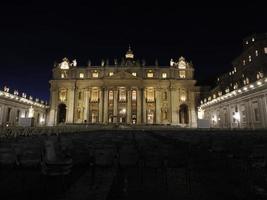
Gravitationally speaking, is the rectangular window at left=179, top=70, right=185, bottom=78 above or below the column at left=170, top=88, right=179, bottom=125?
above

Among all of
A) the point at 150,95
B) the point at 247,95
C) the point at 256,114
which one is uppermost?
the point at 150,95

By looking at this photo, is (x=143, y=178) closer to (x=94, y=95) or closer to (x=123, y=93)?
(x=123, y=93)

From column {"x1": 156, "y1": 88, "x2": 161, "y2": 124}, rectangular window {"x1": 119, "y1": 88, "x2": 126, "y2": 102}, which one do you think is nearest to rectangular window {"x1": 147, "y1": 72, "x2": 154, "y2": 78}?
column {"x1": 156, "y1": 88, "x2": 161, "y2": 124}

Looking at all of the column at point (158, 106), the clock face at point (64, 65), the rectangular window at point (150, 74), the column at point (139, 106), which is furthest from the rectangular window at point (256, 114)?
the clock face at point (64, 65)

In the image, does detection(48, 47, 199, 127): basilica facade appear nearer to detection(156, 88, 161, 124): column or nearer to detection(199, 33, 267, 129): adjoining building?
detection(156, 88, 161, 124): column

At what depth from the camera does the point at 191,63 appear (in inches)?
3219

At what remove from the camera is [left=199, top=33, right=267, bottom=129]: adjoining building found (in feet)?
131

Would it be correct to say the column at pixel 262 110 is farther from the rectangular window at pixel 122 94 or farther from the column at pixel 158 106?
the rectangular window at pixel 122 94

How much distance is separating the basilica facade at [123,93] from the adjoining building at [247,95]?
12807 mm

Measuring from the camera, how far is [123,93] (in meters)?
76.6

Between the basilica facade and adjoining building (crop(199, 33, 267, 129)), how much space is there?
504 inches

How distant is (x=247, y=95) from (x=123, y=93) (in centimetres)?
4348

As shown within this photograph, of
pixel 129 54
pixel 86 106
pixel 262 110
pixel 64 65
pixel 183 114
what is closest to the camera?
pixel 262 110

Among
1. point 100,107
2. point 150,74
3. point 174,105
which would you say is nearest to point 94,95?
point 100,107
